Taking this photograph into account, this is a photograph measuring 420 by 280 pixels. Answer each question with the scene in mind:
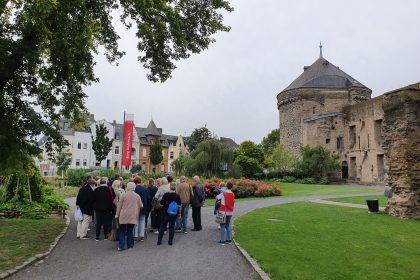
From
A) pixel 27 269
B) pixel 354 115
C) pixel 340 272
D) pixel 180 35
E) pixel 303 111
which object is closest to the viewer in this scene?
pixel 340 272

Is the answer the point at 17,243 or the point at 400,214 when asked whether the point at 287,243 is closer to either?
the point at 17,243

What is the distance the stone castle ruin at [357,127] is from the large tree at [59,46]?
10013 mm

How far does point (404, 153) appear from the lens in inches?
678

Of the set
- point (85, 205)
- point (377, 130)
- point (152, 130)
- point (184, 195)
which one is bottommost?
point (85, 205)

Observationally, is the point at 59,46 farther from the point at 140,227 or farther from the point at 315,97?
the point at 315,97

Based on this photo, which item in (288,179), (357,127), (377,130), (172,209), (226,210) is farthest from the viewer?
(357,127)

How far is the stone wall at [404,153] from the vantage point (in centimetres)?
1684

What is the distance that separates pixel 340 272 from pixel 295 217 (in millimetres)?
8421

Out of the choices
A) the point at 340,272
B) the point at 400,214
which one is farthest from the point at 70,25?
the point at 400,214

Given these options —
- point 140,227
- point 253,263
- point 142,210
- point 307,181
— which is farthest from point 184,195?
point 307,181

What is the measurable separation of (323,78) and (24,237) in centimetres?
5812

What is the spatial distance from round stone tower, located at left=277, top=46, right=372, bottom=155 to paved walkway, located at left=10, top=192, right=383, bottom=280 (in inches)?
1973

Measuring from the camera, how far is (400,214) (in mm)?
16891

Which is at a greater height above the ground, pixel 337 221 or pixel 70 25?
pixel 70 25
